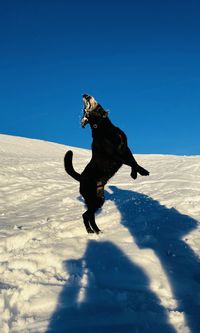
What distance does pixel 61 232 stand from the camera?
6574 mm

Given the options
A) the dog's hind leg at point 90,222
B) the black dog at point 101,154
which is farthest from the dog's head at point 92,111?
the dog's hind leg at point 90,222

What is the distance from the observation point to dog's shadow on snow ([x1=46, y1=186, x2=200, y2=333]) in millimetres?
3662

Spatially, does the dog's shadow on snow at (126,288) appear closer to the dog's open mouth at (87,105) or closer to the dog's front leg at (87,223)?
the dog's front leg at (87,223)

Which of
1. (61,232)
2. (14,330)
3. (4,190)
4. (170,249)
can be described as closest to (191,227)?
(170,249)

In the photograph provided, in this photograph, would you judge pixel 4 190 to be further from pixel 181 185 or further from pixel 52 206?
pixel 181 185

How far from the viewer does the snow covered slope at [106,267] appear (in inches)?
148

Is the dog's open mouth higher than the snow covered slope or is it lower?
higher

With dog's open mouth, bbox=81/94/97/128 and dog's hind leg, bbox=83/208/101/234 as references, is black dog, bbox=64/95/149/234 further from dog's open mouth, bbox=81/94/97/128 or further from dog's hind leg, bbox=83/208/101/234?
dog's hind leg, bbox=83/208/101/234

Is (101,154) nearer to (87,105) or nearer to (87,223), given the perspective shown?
(87,105)

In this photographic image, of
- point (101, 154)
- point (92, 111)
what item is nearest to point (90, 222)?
point (101, 154)

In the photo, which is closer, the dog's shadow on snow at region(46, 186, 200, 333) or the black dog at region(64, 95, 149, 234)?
the dog's shadow on snow at region(46, 186, 200, 333)

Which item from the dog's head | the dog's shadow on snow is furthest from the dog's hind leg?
the dog's head

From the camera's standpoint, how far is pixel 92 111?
5.59 meters

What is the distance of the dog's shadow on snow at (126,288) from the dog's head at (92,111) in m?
1.68
